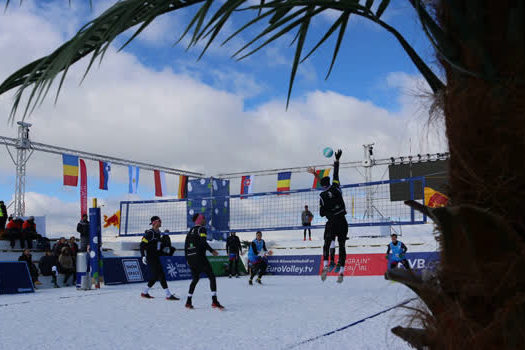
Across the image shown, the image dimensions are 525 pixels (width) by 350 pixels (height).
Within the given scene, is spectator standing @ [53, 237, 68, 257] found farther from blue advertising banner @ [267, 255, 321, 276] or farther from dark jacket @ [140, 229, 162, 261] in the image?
blue advertising banner @ [267, 255, 321, 276]

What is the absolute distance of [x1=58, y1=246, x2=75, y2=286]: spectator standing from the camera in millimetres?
14906

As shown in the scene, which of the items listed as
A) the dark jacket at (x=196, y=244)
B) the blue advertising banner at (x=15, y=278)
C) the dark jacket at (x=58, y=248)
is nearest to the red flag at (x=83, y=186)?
the dark jacket at (x=58, y=248)

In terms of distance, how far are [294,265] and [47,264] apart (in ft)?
29.9

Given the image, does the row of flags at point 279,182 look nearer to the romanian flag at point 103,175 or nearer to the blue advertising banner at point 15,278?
the romanian flag at point 103,175

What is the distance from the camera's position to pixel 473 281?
1425 millimetres

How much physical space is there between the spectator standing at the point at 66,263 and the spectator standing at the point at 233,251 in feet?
17.7

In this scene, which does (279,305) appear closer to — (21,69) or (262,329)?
(262,329)

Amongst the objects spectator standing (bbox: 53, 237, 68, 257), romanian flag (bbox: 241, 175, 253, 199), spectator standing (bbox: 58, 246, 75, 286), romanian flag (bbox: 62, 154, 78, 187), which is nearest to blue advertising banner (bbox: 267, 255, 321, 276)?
romanian flag (bbox: 241, 175, 253, 199)

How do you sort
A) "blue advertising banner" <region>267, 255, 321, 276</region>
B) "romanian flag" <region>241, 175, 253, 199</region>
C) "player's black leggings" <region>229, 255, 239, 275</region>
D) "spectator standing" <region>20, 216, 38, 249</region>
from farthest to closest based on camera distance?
"romanian flag" <region>241, 175, 253, 199</region>
"blue advertising banner" <region>267, 255, 321, 276</region>
"player's black leggings" <region>229, 255, 239, 275</region>
"spectator standing" <region>20, 216, 38, 249</region>

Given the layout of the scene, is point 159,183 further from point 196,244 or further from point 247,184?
point 196,244

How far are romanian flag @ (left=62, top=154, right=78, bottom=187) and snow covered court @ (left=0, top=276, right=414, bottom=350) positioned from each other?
10.3 m

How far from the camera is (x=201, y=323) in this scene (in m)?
6.66

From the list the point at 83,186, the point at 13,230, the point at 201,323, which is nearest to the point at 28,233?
the point at 13,230

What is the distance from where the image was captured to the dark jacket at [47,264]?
48.0 feet
